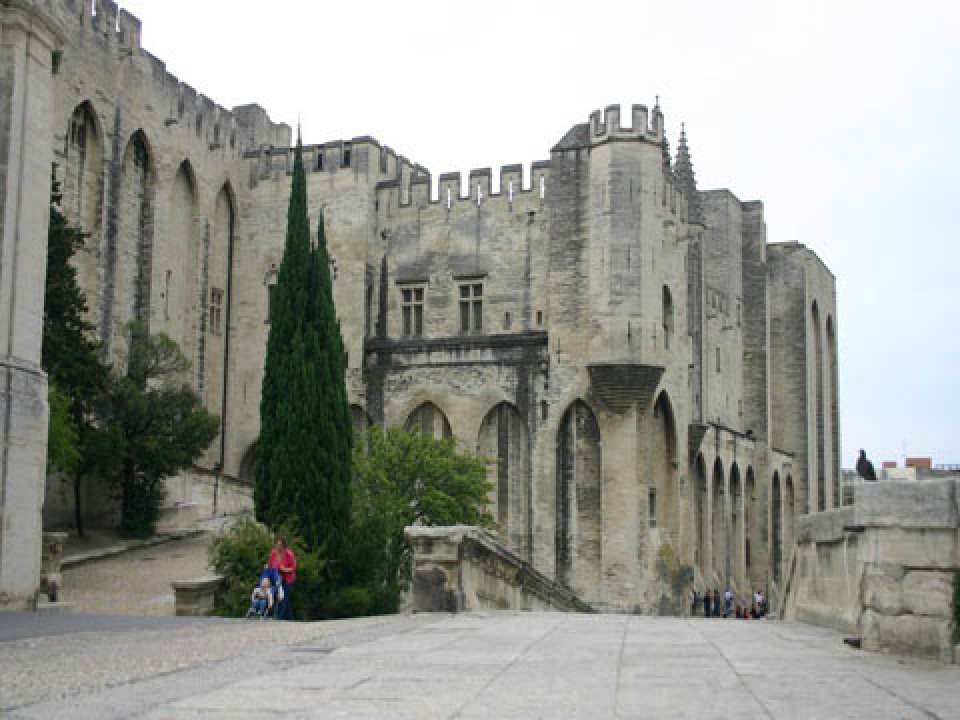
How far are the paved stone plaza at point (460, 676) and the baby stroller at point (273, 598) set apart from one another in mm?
4713

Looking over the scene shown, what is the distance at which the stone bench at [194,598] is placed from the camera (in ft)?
61.0

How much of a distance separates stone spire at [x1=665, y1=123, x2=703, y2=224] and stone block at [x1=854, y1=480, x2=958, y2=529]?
113 feet

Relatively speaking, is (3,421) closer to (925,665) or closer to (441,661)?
(441,661)

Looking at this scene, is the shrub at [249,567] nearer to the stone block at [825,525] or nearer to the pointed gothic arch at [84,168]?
the stone block at [825,525]

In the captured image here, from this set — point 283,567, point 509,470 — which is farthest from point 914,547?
point 509,470

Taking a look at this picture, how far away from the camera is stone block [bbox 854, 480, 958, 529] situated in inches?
368

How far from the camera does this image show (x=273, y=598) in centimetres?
1738

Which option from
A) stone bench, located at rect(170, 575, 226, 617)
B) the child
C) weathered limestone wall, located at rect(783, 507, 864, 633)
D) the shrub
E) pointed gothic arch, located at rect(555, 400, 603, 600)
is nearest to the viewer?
weathered limestone wall, located at rect(783, 507, 864, 633)

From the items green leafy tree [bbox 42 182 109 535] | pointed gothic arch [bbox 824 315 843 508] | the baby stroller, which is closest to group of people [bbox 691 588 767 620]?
pointed gothic arch [bbox 824 315 843 508]

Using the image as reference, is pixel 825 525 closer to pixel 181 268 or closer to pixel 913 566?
pixel 913 566

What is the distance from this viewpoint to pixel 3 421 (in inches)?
617

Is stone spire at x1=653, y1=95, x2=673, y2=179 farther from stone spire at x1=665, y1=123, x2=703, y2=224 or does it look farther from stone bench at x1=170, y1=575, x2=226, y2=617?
stone bench at x1=170, y1=575, x2=226, y2=617

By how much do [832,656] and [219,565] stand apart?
12.4 metres

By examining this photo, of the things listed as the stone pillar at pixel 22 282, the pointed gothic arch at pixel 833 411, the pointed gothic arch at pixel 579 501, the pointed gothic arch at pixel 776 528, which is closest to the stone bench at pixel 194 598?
the stone pillar at pixel 22 282
